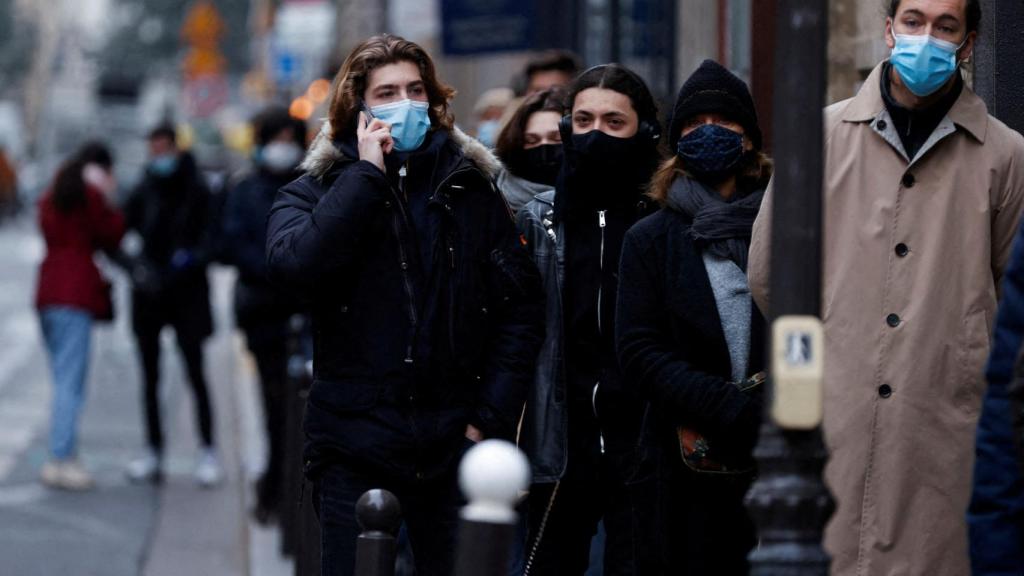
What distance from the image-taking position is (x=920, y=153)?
15.9 feet

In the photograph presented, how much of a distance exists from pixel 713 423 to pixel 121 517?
666 centimetres

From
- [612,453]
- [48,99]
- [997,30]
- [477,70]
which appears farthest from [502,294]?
[48,99]

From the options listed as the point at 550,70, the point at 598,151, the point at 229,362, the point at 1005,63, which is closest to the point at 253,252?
the point at 550,70

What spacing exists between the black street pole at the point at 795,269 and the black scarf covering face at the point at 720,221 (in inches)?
56.6

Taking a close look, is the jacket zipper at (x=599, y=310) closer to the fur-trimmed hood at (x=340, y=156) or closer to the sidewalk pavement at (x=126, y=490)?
the fur-trimmed hood at (x=340, y=156)

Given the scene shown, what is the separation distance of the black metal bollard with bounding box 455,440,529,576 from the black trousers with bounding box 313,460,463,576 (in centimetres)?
157

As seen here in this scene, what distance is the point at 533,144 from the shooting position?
665 centimetres

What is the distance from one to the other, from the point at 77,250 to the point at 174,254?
0.61 metres

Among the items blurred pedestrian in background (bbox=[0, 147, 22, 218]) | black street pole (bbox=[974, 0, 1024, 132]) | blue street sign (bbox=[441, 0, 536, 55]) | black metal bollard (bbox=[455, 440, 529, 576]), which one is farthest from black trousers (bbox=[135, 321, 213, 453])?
blurred pedestrian in background (bbox=[0, 147, 22, 218])

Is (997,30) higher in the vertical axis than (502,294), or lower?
higher

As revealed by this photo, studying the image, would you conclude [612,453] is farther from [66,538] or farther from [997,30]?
[66,538]

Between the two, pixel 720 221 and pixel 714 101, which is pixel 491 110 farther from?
pixel 720 221

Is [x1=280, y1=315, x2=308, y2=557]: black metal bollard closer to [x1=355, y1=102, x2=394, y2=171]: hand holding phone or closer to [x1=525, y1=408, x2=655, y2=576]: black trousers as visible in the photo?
[x1=525, y1=408, x2=655, y2=576]: black trousers

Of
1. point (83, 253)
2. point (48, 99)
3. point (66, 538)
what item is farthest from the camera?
point (48, 99)
